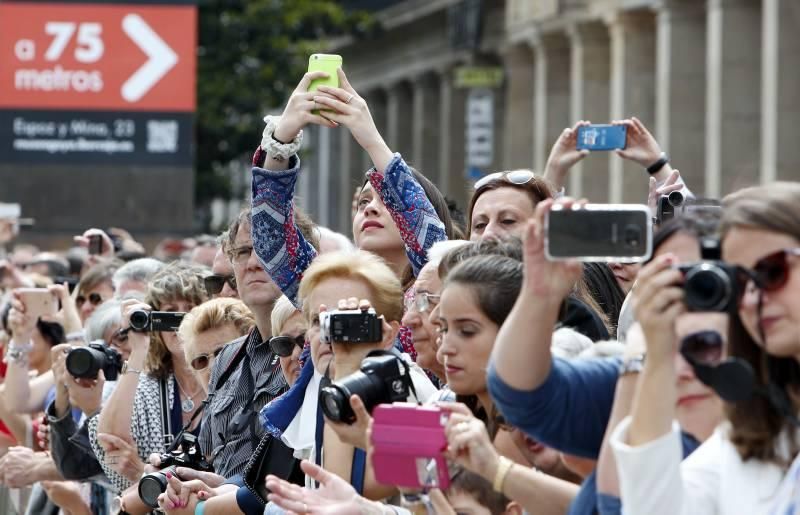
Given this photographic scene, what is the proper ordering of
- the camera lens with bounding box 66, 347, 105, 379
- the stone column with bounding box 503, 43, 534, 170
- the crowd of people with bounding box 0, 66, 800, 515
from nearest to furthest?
the crowd of people with bounding box 0, 66, 800, 515
the camera lens with bounding box 66, 347, 105, 379
the stone column with bounding box 503, 43, 534, 170

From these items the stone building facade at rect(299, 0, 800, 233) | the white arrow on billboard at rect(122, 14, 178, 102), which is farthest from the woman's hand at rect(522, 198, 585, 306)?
the white arrow on billboard at rect(122, 14, 178, 102)

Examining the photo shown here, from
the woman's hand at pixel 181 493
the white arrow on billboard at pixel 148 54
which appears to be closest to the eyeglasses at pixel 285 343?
the woman's hand at pixel 181 493

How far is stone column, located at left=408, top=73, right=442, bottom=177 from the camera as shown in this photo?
192ft

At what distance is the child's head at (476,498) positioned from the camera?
19.2 ft

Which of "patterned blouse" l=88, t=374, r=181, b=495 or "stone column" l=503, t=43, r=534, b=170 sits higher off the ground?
"stone column" l=503, t=43, r=534, b=170

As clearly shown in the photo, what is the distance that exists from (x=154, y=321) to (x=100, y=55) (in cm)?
1708

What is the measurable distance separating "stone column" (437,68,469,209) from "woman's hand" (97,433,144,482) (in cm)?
4504

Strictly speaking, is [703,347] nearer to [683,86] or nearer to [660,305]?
[660,305]

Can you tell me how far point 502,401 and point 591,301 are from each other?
187 cm

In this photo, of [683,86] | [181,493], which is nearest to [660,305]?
[181,493]

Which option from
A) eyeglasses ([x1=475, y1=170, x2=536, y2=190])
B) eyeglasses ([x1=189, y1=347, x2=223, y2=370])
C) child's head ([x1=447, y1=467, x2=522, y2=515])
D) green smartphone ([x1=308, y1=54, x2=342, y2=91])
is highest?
green smartphone ([x1=308, y1=54, x2=342, y2=91])

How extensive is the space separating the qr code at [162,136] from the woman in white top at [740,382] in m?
22.0

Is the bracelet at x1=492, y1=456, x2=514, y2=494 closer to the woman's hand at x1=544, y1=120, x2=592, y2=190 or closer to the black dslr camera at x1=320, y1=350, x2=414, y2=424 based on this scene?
the black dslr camera at x1=320, y1=350, x2=414, y2=424

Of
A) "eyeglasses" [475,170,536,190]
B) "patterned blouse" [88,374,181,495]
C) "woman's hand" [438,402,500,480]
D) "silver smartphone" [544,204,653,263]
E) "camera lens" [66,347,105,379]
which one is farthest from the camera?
"camera lens" [66,347,105,379]
